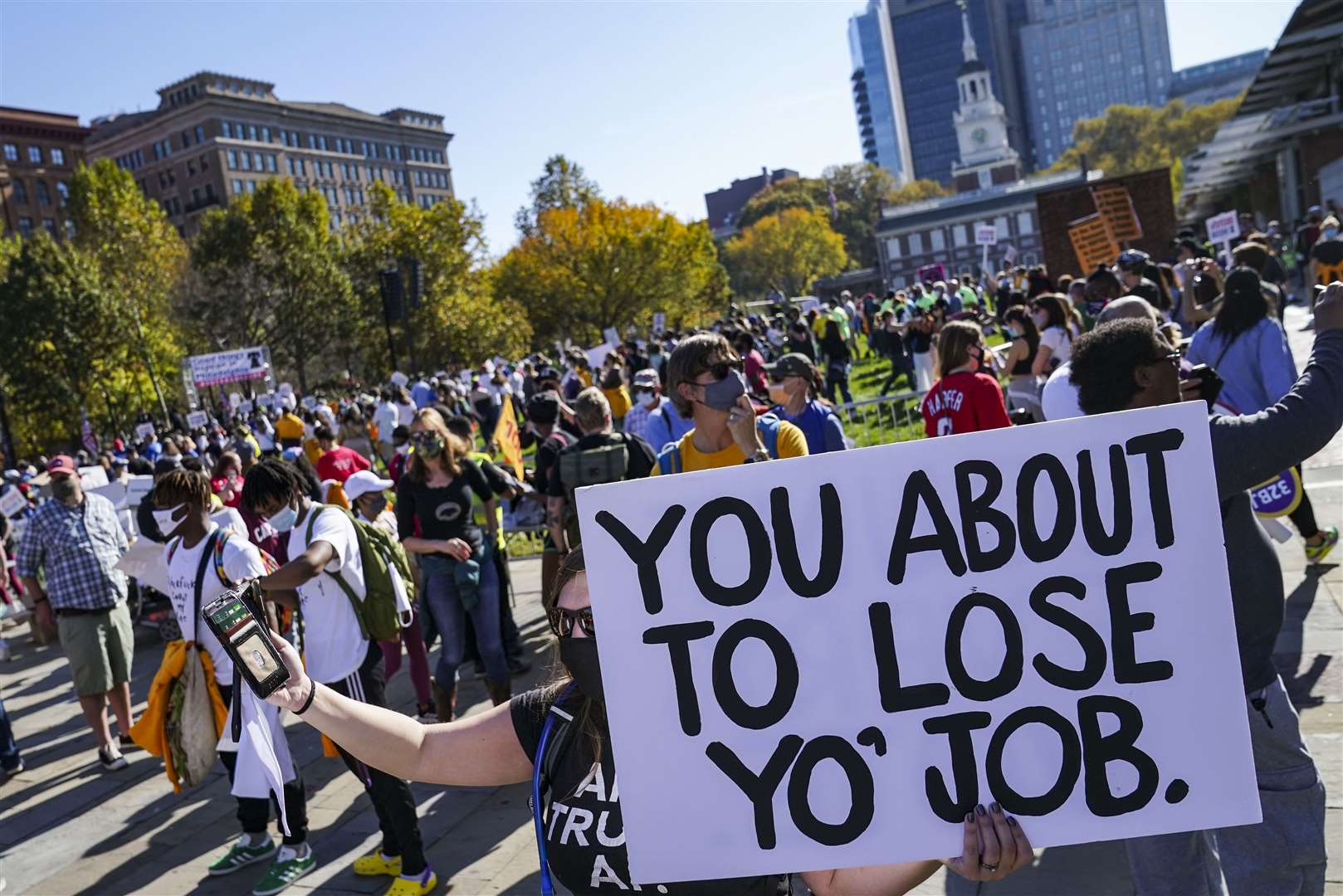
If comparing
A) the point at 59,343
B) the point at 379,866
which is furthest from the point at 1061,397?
the point at 59,343

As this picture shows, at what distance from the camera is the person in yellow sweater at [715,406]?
4332 millimetres

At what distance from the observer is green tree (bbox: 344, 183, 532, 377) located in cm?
4697

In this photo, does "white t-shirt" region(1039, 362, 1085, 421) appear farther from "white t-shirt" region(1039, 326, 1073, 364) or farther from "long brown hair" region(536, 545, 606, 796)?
"white t-shirt" region(1039, 326, 1073, 364)

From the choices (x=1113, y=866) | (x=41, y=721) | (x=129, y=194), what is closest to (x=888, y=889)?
(x=1113, y=866)

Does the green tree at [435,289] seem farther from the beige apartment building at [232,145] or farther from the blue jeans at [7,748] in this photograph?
→ the beige apartment building at [232,145]

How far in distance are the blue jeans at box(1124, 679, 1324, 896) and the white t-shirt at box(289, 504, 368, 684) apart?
340 cm

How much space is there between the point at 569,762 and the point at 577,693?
0.14 metres

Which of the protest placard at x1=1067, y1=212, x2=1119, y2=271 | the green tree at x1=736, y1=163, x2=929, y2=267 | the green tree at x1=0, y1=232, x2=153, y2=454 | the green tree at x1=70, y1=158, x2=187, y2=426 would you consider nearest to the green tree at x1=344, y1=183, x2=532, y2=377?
the green tree at x1=70, y1=158, x2=187, y2=426

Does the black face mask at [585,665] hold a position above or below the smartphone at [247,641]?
below

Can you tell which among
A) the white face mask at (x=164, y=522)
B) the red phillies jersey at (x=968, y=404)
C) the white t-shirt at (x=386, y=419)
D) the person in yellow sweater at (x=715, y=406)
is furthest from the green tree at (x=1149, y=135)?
the person in yellow sweater at (x=715, y=406)

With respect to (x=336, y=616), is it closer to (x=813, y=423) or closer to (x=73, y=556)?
(x=813, y=423)

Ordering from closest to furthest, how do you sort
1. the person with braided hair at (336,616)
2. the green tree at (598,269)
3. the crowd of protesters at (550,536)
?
the crowd of protesters at (550,536) → the person with braided hair at (336,616) → the green tree at (598,269)

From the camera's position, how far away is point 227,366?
31953 millimetres

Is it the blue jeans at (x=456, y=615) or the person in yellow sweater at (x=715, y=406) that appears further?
the blue jeans at (x=456, y=615)
